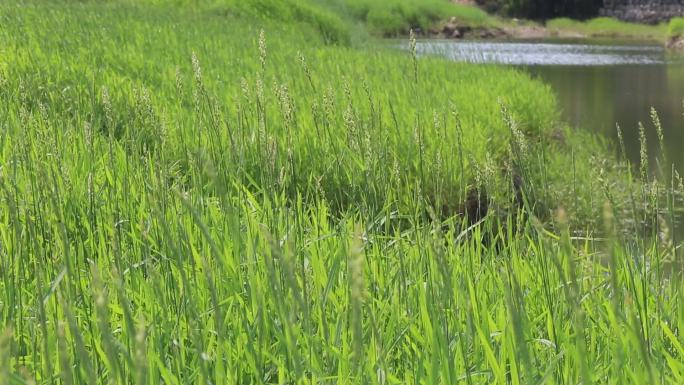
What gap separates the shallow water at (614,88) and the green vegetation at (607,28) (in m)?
21.6

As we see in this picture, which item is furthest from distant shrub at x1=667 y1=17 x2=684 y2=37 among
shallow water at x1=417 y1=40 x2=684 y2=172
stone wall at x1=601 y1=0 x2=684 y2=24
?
stone wall at x1=601 y1=0 x2=684 y2=24

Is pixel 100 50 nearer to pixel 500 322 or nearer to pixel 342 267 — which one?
pixel 342 267

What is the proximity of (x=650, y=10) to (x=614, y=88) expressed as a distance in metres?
38.4

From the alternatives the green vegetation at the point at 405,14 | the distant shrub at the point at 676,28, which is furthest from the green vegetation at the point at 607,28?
the distant shrub at the point at 676,28

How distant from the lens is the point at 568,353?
1600 mm

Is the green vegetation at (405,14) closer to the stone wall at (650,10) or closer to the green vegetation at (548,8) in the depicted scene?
the green vegetation at (548,8)

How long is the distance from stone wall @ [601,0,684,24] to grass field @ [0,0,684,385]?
4656 cm

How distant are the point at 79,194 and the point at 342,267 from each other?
1055 millimetres

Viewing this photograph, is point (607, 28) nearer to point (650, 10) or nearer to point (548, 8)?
point (650, 10)

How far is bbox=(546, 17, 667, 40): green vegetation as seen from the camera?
154 feet

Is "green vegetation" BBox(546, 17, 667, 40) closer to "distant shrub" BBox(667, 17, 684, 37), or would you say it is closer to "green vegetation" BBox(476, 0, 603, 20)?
"green vegetation" BBox(476, 0, 603, 20)

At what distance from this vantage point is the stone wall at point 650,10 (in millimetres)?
49688

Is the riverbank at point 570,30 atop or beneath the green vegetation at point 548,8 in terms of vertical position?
beneath

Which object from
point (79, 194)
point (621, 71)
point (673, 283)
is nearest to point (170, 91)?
point (79, 194)
